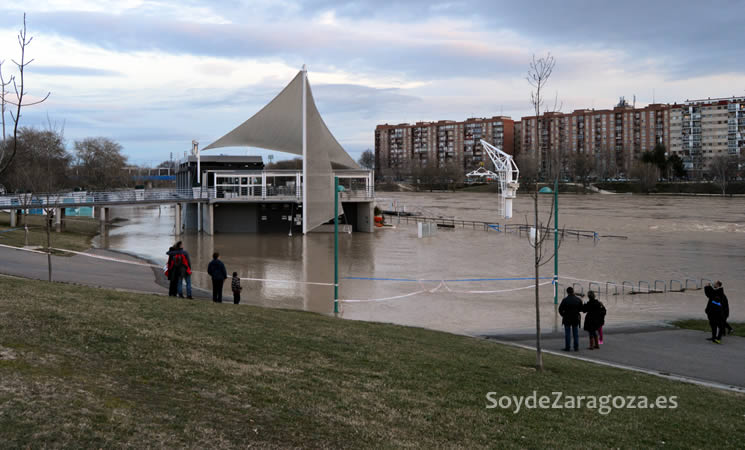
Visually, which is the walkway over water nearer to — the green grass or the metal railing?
the metal railing

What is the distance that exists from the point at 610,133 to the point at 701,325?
15058 cm

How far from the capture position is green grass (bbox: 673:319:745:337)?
13.1 m

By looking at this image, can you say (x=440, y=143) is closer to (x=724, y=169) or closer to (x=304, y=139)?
(x=724, y=169)

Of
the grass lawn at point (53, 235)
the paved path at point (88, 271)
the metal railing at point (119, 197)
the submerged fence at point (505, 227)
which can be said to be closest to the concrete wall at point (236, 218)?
the metal railing at point (119, 197)

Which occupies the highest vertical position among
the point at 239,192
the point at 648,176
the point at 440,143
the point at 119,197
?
the point at 440,143

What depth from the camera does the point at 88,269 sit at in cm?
2008

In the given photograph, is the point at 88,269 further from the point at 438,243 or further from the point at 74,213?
the point at 74,213

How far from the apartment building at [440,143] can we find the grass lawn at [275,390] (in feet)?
481

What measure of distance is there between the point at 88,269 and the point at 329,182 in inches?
812

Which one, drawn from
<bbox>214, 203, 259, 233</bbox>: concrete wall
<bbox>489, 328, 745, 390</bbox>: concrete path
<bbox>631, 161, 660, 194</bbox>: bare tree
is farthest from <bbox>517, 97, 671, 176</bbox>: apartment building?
<bbox>489, 328, 745, 390</bbox>: concrete path

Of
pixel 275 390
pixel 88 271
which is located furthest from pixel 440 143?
pixel 275 390

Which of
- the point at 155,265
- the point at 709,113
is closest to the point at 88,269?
the point at 155,265

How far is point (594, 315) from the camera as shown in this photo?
37.4 ft

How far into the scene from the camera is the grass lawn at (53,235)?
2636 centimetres
